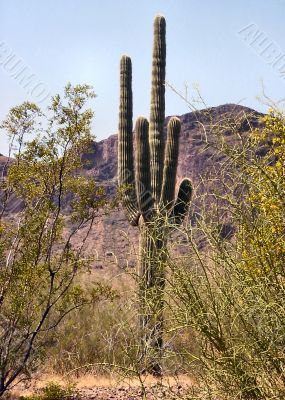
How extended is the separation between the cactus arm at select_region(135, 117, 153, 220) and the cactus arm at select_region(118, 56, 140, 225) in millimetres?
149

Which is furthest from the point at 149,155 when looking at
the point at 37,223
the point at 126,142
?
the point at 37,223

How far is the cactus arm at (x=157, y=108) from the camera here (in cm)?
1042

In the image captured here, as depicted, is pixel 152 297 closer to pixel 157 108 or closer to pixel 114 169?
pixel 157 108

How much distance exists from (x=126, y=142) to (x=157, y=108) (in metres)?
0.88

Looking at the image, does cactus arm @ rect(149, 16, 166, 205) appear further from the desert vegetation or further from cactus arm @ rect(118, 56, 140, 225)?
cactus arm @ rect(118, 56, 140, 225)

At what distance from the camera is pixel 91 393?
8875mm

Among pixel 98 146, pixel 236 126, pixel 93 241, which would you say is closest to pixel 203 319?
pixel 236 126

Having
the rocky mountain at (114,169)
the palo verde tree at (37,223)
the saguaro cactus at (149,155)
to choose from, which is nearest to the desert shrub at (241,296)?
the palo verde tree at (37,223)

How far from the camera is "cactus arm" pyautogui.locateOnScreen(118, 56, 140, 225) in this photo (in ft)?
34.1

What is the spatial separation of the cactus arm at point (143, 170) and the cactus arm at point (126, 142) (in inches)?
A: 5.9

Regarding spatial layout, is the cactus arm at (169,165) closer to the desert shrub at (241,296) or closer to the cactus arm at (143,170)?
the cactus arm at (143,170)

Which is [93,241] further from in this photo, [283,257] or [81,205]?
[283,257]

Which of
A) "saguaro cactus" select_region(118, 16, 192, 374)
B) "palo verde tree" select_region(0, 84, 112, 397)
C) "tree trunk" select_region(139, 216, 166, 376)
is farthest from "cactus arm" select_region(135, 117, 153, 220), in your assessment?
"tree trunk" select_region(139, 216, 166, 376)

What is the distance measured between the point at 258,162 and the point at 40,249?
173 inches
